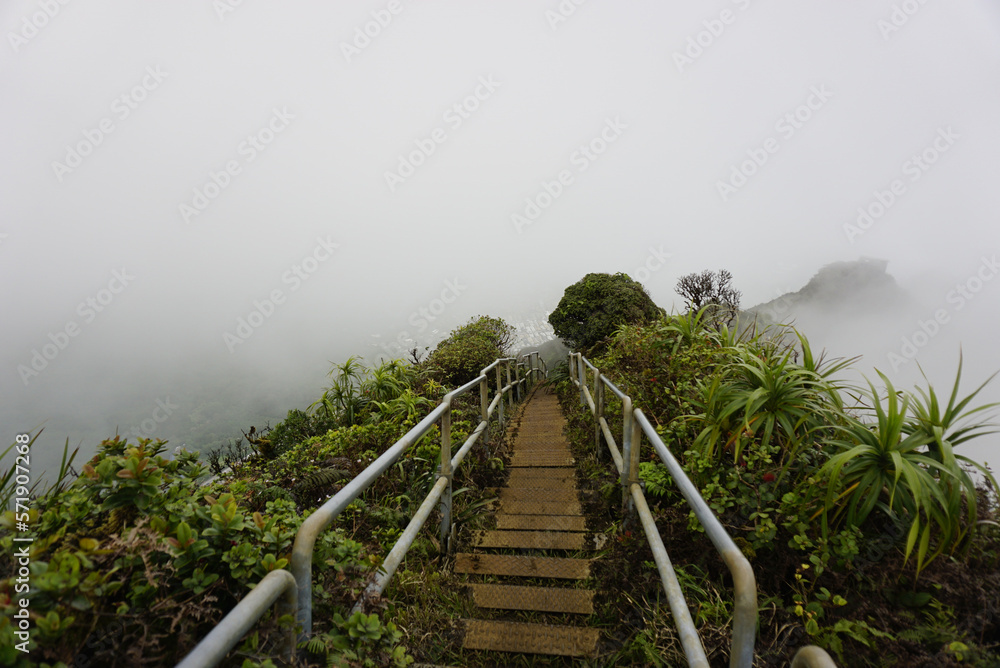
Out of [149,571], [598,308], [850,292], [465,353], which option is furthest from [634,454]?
[850,292]

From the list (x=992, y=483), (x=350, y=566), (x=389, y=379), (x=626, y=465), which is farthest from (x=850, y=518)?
(x=389, y=379)

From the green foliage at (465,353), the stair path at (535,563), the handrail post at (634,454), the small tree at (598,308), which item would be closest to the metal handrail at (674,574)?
the handrail post at (634,454)

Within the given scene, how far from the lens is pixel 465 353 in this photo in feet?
28.1

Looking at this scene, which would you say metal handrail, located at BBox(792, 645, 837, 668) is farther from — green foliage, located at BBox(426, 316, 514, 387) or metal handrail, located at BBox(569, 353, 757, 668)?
green foliage, located at BBox(426, 316, 514, 387)

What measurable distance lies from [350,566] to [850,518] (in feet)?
7.67

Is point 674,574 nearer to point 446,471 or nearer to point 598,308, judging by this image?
point 446,471

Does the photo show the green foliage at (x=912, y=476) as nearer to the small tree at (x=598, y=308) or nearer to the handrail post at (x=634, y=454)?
the handrail post at (x=634, y=454)

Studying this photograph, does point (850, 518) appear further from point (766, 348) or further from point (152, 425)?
point (152, 425)

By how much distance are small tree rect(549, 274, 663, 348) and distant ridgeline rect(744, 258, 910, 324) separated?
2198 centimetres

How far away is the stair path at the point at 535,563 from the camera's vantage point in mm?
2076

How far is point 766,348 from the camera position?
3760mm

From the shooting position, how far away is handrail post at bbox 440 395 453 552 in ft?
8.78

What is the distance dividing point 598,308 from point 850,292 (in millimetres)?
29871

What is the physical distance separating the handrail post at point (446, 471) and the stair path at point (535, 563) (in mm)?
189
